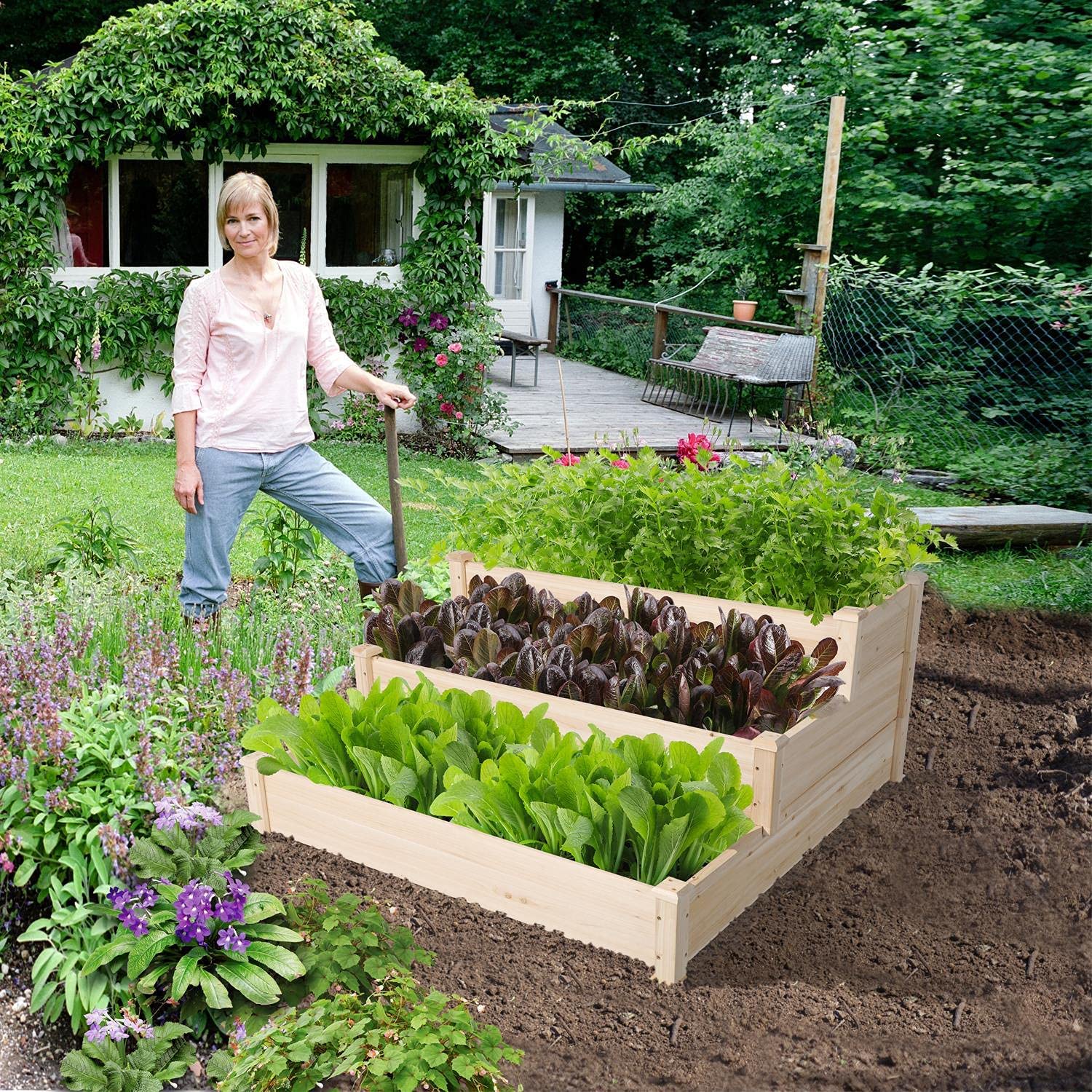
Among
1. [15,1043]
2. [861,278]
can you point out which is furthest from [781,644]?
[861,278]

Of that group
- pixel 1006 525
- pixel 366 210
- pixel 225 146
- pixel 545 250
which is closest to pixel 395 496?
pixel 1006 525

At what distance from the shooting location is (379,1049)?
223 cm

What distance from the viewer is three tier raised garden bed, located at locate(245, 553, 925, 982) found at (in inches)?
100

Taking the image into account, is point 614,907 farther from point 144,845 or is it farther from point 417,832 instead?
point 144,845

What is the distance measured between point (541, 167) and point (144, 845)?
1034cm

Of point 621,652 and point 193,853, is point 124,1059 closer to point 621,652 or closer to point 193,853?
point 193,853

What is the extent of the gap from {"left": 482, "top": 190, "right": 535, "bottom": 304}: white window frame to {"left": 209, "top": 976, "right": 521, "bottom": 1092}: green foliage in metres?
17.1

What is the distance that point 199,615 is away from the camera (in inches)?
173

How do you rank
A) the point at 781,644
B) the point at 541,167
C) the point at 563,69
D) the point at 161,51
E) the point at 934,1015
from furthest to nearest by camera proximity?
the point at 563,69
the point at 541,167
the point at 161,51
the point at 781,644
the point at 934,1015

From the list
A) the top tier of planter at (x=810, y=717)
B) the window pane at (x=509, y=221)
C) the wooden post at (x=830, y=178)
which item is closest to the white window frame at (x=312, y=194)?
the wooden post at (x=830, y=178)

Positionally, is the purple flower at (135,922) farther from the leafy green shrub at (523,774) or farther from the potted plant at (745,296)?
the potted plant at (745,296)

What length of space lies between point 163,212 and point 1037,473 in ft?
26.4

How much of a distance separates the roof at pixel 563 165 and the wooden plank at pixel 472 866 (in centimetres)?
988

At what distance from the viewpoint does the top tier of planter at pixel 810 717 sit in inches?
115
